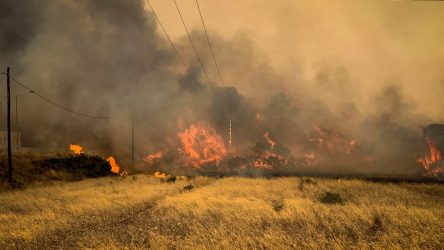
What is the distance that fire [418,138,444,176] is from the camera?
242ft

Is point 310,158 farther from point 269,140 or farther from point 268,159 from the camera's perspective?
point 268,159

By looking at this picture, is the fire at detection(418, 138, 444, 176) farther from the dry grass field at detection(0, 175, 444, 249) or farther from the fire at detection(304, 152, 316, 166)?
the dry grass field at detection(0, 175, 444, 249)

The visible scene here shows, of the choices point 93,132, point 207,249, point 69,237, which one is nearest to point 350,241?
point 207,249

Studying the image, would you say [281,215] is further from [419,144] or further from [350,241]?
[419,144]

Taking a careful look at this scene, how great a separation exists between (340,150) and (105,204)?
77.1m

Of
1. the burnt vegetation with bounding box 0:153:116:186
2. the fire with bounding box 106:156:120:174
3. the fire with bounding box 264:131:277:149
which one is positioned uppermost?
the fire with bounding box 264:131:277:149

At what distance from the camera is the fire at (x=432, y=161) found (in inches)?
2899

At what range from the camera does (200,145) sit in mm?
72938

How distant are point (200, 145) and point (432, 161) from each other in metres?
51.5

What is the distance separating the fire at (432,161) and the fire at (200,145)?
43.5 meters

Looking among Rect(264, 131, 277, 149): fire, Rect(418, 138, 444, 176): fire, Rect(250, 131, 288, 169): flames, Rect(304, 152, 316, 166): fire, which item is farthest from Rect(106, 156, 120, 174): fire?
Rect(418, 138, 444, 176): fire

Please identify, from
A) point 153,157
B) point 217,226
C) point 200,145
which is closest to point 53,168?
point 153,157

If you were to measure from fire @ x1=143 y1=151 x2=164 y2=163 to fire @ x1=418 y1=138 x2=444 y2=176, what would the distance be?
179 ft

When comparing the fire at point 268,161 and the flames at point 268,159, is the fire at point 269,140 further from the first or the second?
the fire at point 268,161
